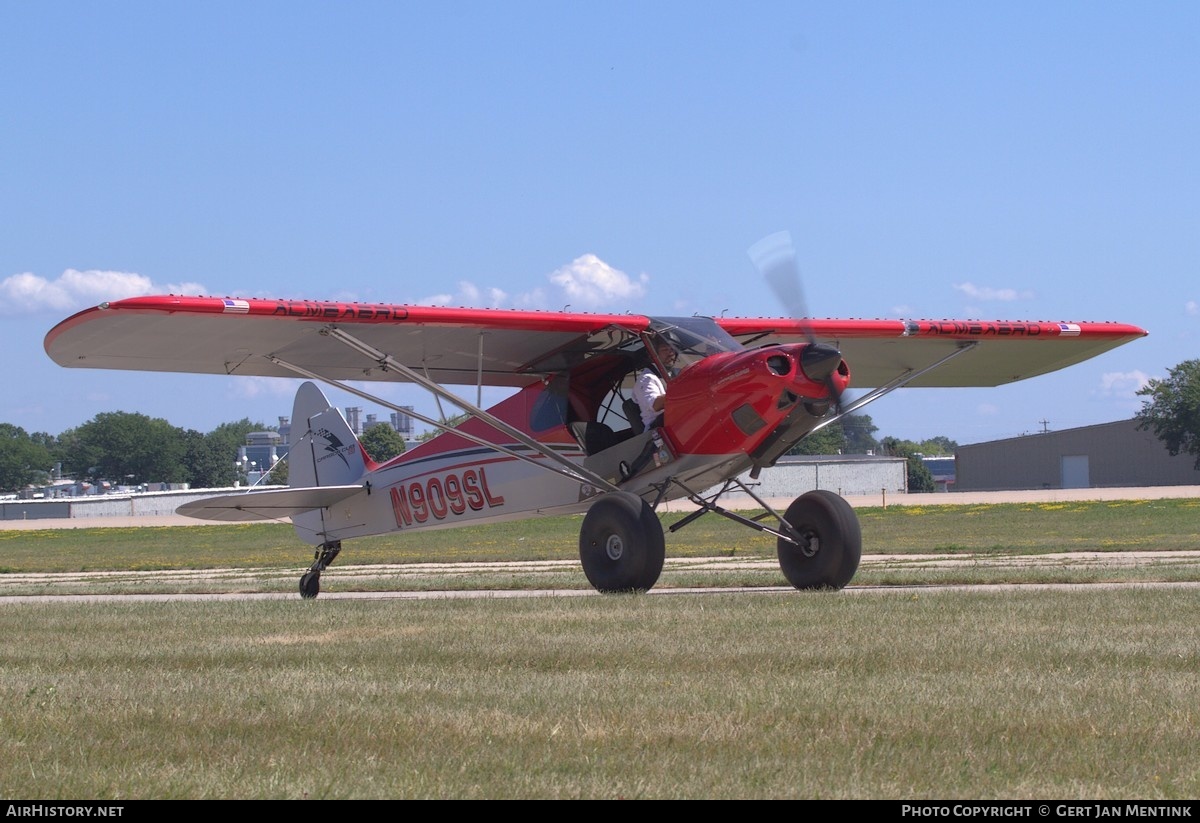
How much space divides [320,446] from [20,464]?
175090 millimetres

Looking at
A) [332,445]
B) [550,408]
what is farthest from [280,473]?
[550,408]

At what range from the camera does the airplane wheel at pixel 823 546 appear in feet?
46.1

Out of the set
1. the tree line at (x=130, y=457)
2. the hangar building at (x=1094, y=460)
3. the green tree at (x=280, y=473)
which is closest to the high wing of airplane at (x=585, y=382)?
the green tree at (x=280, y=473)

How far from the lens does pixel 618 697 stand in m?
6.74

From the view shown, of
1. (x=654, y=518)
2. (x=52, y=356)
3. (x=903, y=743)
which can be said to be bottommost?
(x=903, y=743)

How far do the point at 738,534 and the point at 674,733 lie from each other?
31.1 meters

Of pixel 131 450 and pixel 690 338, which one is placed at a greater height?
pixel 131 450

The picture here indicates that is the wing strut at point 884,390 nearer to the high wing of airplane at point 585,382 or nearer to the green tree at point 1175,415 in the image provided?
the high wing of airplane at point 585,382

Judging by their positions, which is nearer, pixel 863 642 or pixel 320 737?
pixel 320 737

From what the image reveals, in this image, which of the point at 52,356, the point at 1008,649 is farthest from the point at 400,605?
the point at 1008,649

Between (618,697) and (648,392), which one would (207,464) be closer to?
(648,392)

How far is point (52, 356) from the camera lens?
14258 millimetres

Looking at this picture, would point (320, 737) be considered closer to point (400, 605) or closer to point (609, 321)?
point (400, 605)

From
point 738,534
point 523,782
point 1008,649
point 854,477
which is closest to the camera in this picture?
point 523,782
